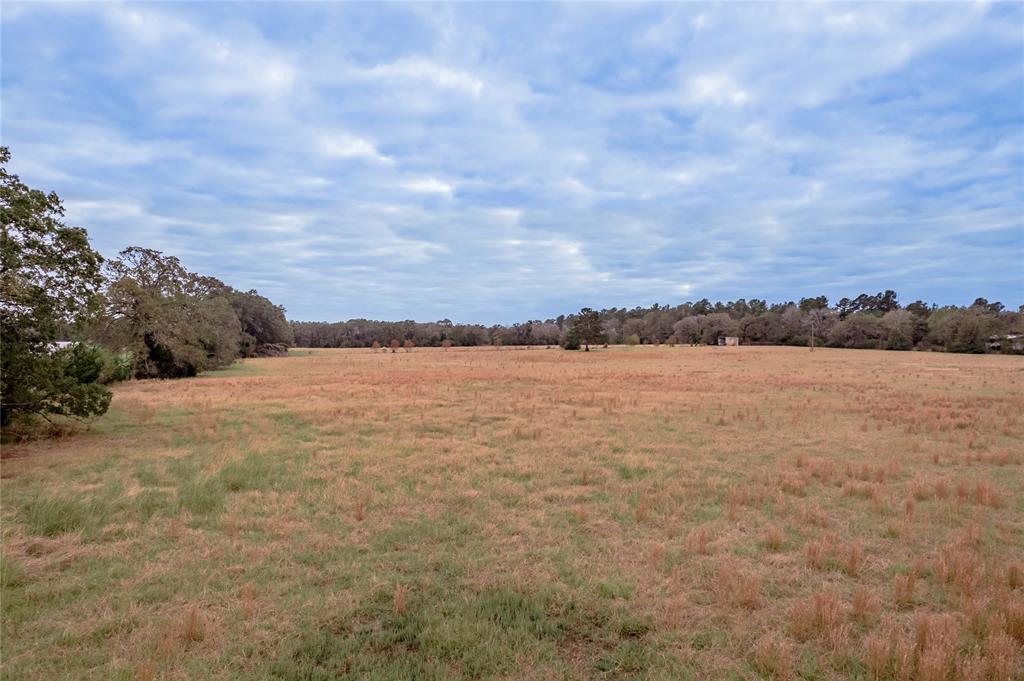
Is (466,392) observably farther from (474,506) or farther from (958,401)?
(958,401)

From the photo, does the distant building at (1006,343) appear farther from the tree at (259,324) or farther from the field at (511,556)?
the tree at (259,324)

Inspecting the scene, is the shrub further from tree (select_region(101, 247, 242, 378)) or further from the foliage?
tree (select_region(101, 247, 242, 378))

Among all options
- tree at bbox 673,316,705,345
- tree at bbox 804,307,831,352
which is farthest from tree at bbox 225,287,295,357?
tree at bbox 804,307,831,352

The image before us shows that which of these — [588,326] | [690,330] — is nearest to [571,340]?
[588,326]

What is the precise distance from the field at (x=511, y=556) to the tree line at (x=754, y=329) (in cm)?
7031

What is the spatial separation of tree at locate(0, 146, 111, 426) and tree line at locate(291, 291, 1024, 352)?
7150 centimetres

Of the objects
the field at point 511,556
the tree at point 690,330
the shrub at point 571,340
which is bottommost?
the field at point 511,556

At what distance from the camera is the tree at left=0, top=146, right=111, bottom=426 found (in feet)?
36.4

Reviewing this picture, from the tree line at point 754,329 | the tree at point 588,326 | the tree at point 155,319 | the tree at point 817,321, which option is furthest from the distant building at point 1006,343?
the tree at point 155,319

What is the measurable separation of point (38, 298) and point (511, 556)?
40.4 feet

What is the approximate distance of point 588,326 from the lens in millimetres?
80438

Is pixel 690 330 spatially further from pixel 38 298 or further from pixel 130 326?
pixel 38 298

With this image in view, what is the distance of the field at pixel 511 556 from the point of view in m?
4.25

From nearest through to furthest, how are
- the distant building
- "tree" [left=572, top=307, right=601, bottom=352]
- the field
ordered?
the field < the distant building < "tree" [left=572, top=307, right=601, bottom=352]
